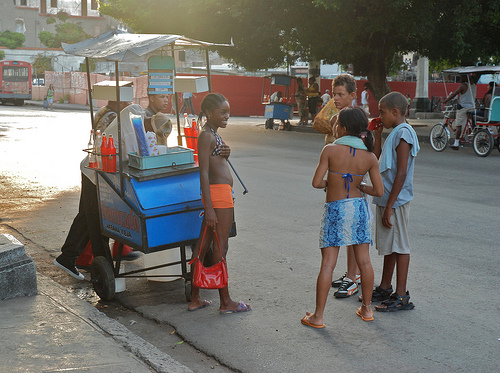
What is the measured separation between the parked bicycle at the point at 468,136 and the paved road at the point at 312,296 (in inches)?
207

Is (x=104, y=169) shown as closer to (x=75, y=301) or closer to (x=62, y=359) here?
(x=75, y=301)

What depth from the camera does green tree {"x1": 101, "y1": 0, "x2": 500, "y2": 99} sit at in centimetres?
1834

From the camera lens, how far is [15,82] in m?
43.4

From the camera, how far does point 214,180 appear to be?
4598mm

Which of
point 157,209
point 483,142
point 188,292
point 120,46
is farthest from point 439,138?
point 157,209

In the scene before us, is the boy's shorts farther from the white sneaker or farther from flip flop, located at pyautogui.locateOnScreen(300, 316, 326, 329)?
flip flop, located at pyautogui.locateOnScreen(300, 316, 326, 329)

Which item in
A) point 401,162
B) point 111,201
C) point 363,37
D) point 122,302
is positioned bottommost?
point 122,302

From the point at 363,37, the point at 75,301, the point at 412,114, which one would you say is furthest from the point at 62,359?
the point at 412,114

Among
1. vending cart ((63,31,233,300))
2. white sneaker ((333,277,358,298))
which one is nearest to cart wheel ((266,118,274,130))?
vending cart ((63,31,233,300))

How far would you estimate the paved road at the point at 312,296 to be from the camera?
3.98 metres

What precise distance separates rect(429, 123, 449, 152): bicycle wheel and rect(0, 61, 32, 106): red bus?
33.9m

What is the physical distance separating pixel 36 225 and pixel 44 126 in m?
17.7

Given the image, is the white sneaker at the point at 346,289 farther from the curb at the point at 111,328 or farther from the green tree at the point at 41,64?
the green tree at the point at 41,64

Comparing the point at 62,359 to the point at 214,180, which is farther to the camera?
the point at 214,180
